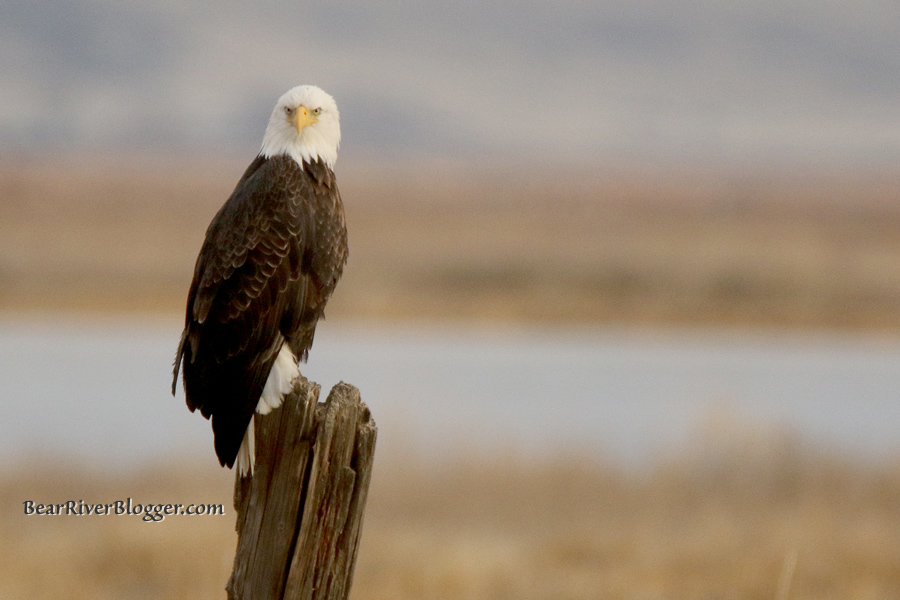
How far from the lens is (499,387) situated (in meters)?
17.3

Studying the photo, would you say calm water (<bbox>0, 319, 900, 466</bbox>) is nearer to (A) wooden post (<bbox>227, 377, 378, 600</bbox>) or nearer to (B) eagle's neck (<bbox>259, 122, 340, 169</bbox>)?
(B) eagle's neck (<bbox>259, 122, 340, 169</bbox>)

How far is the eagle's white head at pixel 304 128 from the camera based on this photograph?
4.82m

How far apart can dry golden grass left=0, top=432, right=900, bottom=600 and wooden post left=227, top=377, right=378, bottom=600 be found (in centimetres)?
235

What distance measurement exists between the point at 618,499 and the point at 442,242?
3372 centimetres

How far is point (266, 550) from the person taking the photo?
368cm

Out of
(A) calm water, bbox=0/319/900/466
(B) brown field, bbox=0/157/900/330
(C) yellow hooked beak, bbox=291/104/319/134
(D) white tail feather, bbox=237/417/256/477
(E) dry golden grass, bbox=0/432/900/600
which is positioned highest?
(B) brown field, bbox=0/157/900/330

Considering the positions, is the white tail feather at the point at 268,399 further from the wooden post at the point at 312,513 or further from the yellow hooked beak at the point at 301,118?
the yellow hooked beak at the point at 301,118

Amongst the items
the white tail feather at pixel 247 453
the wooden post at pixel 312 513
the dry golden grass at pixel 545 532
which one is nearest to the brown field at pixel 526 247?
the dry golden grass at pixel 545 532

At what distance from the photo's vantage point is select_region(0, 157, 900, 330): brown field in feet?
81.5

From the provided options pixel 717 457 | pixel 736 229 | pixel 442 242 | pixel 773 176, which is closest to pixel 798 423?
pixel 717 457

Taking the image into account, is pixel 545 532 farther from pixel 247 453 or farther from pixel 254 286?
pixel 247 453

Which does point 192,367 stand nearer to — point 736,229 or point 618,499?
point 618,499

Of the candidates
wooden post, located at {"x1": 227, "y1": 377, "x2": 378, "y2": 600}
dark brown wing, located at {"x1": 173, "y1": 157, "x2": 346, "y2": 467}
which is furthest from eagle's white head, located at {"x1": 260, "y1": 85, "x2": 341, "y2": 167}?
wooden post, located at {"x1": 227, "y1": 377, "x2": 378, "y2": 600}

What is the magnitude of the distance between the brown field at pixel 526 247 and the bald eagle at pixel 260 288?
18922mm
